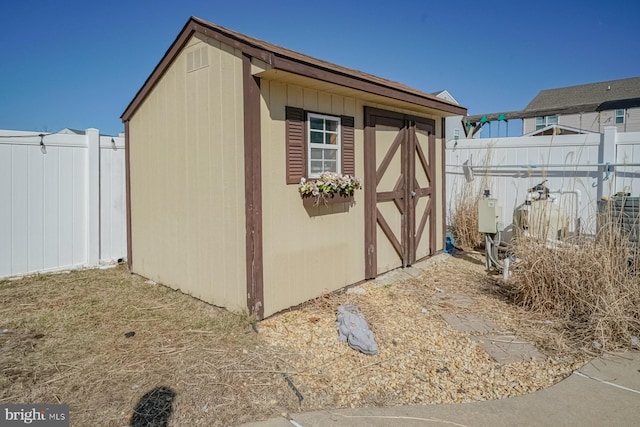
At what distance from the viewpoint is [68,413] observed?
2186 millimetres

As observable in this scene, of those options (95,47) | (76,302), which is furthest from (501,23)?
(76,302)

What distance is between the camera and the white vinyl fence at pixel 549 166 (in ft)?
19.3

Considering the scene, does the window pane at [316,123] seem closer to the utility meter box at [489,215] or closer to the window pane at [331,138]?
the window pane at [331,138]

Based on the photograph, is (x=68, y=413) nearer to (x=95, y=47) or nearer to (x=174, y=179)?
(x=174, y=179)

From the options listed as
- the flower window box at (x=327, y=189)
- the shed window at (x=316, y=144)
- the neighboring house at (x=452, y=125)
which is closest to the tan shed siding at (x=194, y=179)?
the shed window at (x=316, y=144)

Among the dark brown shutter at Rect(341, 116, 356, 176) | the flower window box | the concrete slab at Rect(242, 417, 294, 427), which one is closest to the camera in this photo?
the concrete slab at Rect(242, 417, 294, 427)

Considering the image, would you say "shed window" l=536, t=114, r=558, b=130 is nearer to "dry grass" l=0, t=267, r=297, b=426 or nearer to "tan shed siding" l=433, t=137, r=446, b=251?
"tan shed siding" l=433, t=137, r=446, b=251

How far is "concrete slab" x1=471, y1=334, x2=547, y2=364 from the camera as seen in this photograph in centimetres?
296

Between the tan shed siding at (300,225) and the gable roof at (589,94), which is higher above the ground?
the gable roof at (589,94)

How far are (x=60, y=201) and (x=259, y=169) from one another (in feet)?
11.2

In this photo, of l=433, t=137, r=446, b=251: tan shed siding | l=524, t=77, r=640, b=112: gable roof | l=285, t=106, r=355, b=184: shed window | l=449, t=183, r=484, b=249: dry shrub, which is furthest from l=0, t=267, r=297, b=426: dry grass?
l=524, t=77, r=640, b=112: gable roof

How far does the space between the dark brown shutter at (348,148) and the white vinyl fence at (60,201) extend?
11.4 ft

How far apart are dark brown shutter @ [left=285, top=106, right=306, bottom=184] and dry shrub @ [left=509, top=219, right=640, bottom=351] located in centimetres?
234

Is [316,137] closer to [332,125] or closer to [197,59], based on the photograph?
[332,125]
